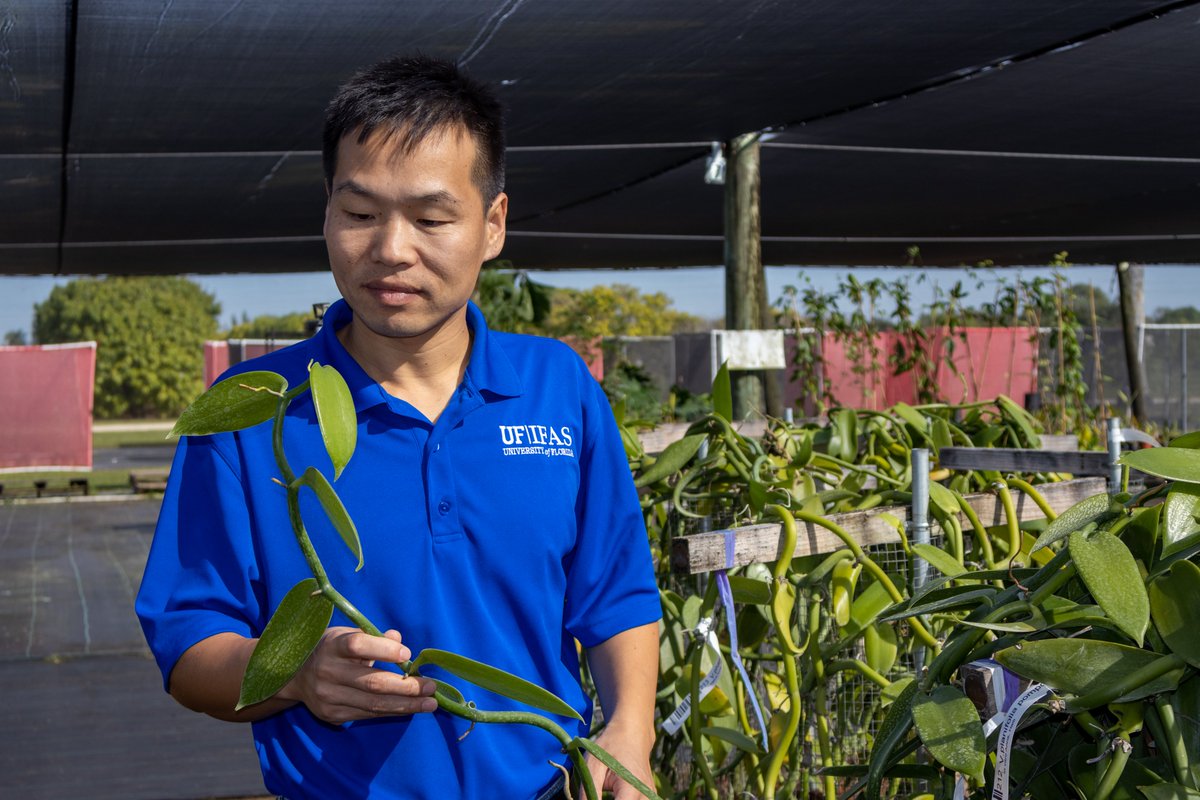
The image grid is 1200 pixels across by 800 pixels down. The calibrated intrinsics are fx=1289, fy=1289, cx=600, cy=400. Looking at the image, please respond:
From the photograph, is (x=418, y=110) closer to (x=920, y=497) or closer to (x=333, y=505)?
(x=333, y=505)

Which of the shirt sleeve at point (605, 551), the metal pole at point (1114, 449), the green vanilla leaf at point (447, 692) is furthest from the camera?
the metal pole at point (1114, 449)

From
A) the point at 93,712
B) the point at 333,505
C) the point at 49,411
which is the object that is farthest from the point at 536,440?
the point at 49,411

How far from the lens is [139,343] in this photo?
1730 inches

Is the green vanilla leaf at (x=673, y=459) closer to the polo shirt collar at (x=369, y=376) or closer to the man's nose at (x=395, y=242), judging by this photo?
the polo shirt collar at (x=369, y=376)

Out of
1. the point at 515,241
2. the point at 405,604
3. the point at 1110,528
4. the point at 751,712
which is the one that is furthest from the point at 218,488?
the point at 515,241

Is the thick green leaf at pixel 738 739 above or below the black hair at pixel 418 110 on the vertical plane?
below

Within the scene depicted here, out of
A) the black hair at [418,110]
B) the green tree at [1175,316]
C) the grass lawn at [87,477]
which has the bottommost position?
the grass lawn at [87,477]

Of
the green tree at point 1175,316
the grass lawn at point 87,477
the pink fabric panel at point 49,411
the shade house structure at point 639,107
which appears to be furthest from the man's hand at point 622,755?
the green tree at point 1175,316

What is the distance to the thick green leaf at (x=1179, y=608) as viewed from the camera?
1.89ft

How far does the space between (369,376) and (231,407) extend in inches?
13.5

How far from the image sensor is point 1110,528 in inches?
27.7

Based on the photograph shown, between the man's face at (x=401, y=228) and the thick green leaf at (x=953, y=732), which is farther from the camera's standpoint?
the man's face at (x=401, y=228)

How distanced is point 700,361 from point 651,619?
12071 mm

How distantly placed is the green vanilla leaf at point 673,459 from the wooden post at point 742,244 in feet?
8.24
